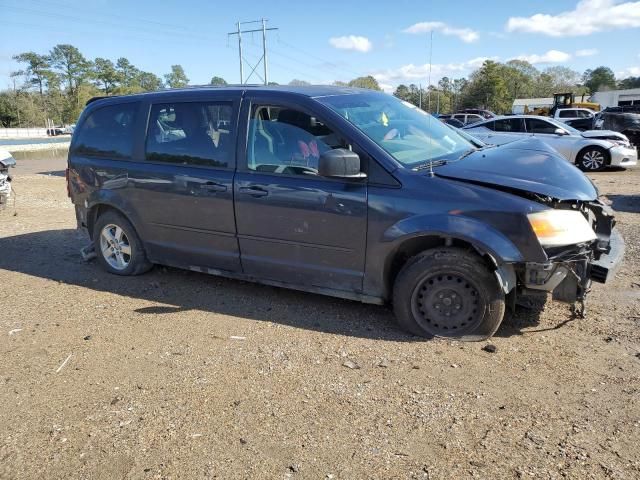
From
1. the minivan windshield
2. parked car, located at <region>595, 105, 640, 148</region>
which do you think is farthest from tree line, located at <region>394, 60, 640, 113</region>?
the minivan windshield

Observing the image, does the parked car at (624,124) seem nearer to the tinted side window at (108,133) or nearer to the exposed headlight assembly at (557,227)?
the exposed headlight assembly at (557,227)

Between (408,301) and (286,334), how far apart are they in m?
1.01

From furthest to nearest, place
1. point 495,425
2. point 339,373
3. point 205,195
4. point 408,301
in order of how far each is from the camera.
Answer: point 205,195 < point 408,301 < point 339,373 < point 495,425

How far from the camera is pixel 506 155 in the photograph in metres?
4.29

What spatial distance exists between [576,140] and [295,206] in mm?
12753

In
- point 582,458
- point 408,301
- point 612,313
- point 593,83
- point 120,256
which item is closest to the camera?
point 582,458

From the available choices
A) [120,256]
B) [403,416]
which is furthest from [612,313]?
[120,256]

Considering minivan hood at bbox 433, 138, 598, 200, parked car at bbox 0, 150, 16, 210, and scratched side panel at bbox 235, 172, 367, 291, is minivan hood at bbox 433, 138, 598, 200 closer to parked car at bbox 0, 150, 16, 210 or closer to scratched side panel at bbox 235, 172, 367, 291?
scratched side panel at bbox 235, 172, 367, 291

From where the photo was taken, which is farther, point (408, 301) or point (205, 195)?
point (205, 195)

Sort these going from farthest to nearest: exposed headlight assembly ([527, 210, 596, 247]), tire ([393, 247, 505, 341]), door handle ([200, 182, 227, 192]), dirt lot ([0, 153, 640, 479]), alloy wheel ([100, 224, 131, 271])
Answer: alloy wheel ([100, 224, 131, 271]) < door handle ([200, 182, 227, 192]) < tire ([393, 247, 505, 341]) < exposed headlight assembly ([527, 210, 596, 247]) < dirt lot ([0, 153, 640, 479])

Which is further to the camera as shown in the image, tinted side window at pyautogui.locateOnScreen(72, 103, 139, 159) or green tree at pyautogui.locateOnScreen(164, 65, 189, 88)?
green tree at pyautogui.locateOnScreen(164, 65, 189, 88)

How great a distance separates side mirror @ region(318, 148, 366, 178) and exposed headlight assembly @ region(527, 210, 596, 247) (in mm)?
1257

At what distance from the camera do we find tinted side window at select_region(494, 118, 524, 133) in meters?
14.3

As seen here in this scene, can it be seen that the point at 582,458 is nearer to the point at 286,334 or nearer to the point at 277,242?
the point at 286,334
